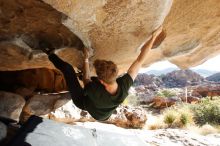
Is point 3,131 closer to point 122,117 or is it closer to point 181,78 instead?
point 122,117

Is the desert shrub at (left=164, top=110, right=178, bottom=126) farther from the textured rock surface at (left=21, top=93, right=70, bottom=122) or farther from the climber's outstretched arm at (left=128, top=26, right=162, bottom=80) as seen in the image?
the climber's outstretched arm at (left=128, top=26, right=162, bottom=80)

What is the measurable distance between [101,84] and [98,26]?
2.56 feet

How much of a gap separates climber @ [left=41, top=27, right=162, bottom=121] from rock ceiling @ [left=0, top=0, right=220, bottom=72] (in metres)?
0.20

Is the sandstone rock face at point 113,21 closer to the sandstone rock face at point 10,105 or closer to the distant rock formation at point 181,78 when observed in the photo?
the sandstone rock face at point 10,105

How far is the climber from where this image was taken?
425 cm

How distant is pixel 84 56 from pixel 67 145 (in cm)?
147

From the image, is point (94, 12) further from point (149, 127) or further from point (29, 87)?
point (149, 127)

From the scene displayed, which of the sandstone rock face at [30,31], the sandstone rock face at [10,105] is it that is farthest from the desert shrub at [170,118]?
the sandstone rock face at [30,31]

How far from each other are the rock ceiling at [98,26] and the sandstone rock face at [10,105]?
72 centimetres

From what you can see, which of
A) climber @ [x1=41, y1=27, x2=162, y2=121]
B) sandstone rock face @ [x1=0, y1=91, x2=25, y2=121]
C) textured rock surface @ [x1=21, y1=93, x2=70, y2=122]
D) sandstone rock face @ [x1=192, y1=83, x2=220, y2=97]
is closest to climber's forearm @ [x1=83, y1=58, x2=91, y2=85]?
climber @ [x1=41, y1=27, x2=162, y2=121]

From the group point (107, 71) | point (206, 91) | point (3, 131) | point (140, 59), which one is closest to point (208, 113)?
point (206, 91)

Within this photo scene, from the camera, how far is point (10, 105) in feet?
20.2

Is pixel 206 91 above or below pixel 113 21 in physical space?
below

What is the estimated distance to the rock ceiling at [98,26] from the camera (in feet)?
12.2
